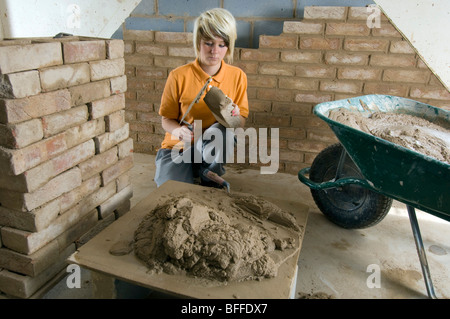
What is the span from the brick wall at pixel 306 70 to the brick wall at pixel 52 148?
1.44 m

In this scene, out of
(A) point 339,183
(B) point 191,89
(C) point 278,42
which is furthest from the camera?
(C) point 278,42

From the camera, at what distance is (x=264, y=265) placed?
1413 millimetres

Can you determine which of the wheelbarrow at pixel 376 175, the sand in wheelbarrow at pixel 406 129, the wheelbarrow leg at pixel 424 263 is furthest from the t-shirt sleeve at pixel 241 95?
the wheelbarrow leg at pixel 424 263

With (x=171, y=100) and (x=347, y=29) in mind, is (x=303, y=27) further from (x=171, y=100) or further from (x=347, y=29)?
(x=171, y=100)

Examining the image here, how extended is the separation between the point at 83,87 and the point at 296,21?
2.00m

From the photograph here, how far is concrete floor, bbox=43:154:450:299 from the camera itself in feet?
6.01

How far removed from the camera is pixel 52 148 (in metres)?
1.58

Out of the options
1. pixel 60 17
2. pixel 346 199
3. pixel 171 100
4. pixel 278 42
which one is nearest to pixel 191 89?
pixel 171 100

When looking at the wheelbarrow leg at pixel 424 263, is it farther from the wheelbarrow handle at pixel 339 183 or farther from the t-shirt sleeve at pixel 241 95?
the t-shirt sleeve at pixel 241 95

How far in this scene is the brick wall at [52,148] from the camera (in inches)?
55.3

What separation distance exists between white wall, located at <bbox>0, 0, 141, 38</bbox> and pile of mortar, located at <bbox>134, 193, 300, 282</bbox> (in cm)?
248

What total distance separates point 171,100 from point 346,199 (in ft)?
4.84
